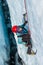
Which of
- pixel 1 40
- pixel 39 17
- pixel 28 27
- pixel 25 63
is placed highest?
pixel 39 17

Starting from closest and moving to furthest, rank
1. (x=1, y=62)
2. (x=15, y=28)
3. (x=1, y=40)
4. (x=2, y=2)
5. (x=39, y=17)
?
(x=39, y=17)
(x=15, y=28)
(x=1, y=62)
(x=1, y=40)
(x=2, y=2)

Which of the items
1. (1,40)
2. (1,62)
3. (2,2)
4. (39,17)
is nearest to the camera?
(39,17)

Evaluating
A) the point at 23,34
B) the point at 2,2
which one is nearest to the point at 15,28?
the point at 23,34

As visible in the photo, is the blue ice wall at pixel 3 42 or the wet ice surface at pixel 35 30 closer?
the wet ice surface at pixel 35 30

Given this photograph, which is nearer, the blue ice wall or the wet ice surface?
the wet ice surface

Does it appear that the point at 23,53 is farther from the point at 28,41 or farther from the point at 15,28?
the point at 15,28

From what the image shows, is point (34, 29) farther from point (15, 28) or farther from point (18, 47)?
point (18, 47)

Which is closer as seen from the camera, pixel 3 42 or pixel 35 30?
pixel 35 30

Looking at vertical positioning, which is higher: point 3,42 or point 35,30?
point 35,30

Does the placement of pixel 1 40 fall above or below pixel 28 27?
below

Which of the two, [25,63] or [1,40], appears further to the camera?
[1,40]
